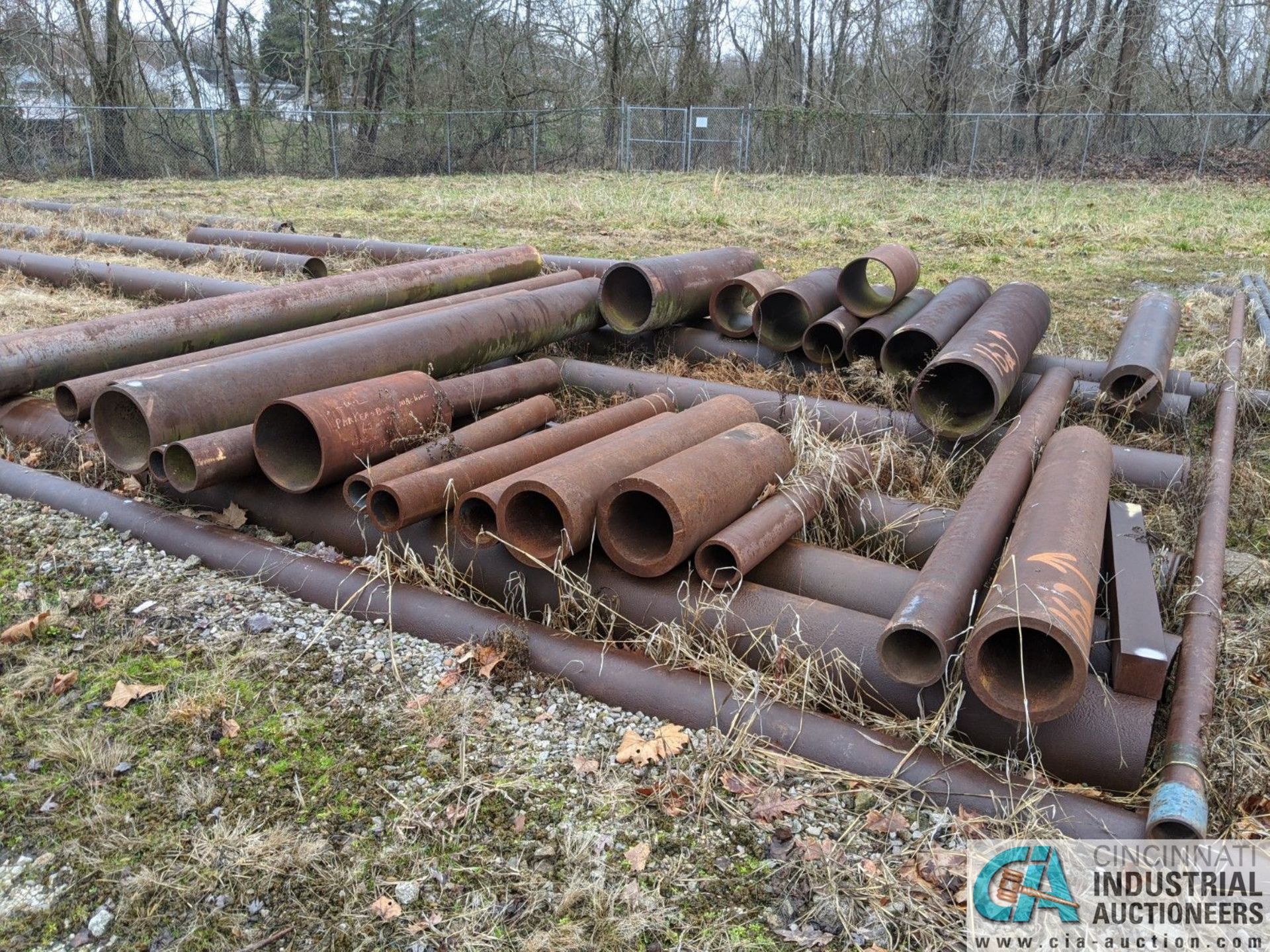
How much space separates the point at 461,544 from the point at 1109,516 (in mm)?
2739

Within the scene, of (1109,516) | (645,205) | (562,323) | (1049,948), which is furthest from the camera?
(645,205)

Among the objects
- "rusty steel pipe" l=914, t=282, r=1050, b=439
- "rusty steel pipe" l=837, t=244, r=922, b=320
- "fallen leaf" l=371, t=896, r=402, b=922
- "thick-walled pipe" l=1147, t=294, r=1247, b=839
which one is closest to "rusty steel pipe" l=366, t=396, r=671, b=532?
"fallen leaf" l=371, t=896, r=402, b=922

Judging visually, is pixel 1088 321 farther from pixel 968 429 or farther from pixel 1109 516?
pixel 1109 516

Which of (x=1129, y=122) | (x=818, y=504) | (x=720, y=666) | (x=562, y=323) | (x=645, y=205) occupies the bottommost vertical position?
(x=720, y=666)

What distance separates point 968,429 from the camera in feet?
16.1

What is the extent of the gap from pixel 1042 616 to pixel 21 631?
3.69 m

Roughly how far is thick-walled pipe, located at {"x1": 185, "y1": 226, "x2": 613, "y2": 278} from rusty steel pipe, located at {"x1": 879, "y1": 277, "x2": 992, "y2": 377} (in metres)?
4.69

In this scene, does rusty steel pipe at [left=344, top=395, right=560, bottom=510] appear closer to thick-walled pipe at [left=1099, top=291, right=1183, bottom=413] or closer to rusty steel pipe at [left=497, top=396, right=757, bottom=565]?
rusty steel pipe at [left=497, top=396, right=757, bottom=565]

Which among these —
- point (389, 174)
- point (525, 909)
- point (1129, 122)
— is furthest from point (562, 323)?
point (1129, 122)

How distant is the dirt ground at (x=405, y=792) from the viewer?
7.70 feet

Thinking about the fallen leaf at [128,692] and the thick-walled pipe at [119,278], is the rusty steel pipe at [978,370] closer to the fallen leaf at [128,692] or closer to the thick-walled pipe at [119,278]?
the fallen leaf at [128,692]

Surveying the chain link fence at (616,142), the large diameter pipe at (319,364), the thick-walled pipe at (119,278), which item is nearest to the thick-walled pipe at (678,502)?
the large diameter pipe at (319,364)

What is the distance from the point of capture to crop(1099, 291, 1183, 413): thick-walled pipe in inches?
201

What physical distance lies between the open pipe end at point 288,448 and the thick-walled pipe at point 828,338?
3310 millimetres
